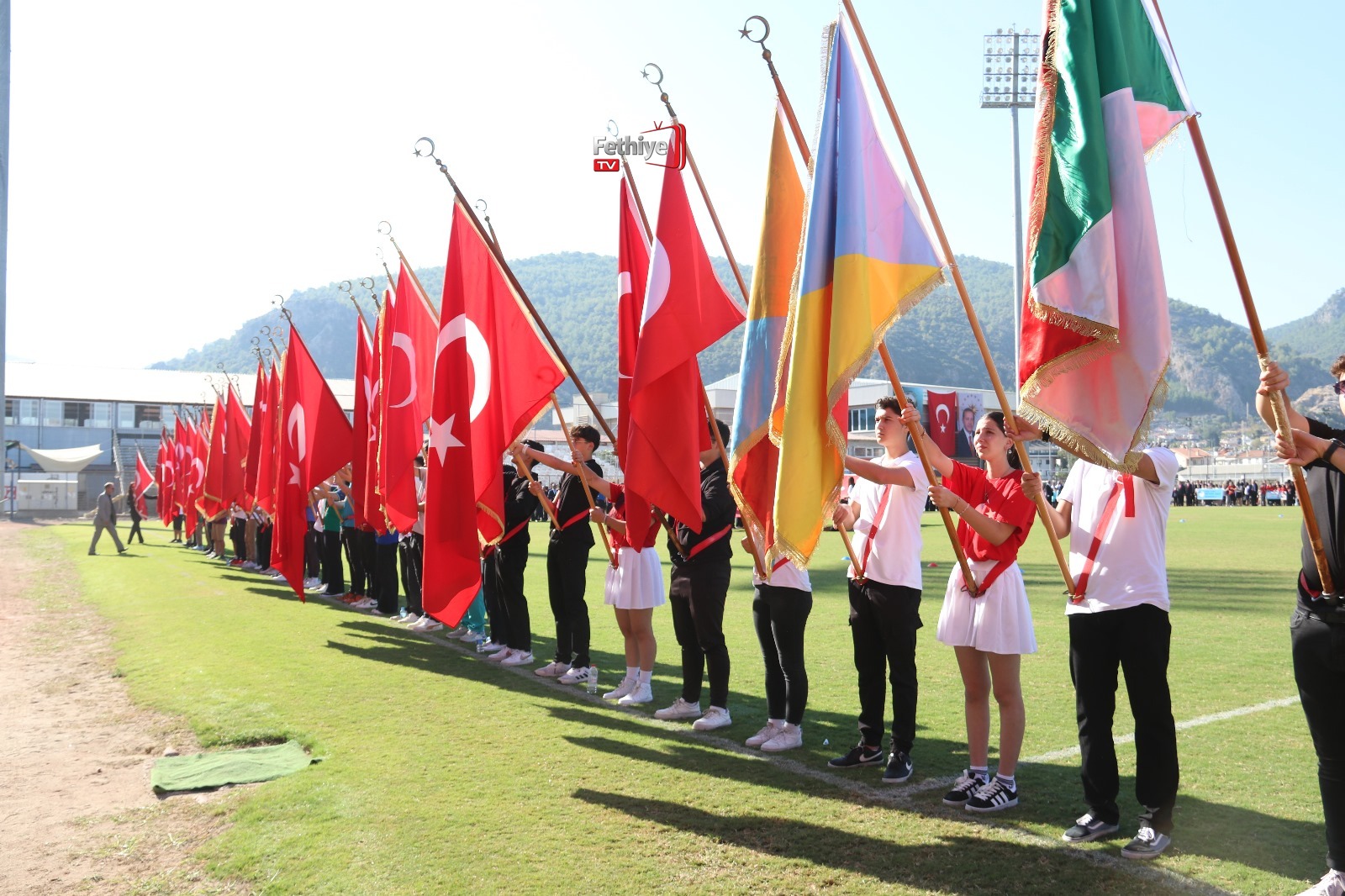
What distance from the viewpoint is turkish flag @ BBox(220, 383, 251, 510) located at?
21453mm

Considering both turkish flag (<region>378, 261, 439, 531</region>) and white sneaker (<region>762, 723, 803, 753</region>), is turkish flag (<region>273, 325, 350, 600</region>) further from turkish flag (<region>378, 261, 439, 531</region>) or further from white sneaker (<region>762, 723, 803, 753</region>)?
white sneaker (<region>762, 723, 803, 753</region>)

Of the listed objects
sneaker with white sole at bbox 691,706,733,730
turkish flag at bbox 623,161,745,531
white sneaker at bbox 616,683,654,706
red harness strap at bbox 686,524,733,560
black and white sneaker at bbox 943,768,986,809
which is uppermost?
turkish flag at bbox 623,161,745,531

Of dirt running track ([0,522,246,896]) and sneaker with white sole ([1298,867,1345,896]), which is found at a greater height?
sneaker with white sole ([1298,867,1345,896])

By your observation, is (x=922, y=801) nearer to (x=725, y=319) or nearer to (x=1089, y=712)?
(x=1089, y=712)

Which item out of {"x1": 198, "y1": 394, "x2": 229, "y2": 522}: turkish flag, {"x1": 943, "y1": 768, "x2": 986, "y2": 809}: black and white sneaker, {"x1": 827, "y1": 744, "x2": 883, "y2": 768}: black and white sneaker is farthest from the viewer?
{"x1": 198, "y1": 394, "x2": 229, "y2": 522}: turkish flag

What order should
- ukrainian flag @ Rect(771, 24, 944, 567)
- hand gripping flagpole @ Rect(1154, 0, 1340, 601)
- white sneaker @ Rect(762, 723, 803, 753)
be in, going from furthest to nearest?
white sneaker @ Rect(762, 723, 803, 753)
ukrainian flag @ Rect(771, 24, 944, 567)
hand gripping flagpole @ Rect(1154, 0, 1340, 601)

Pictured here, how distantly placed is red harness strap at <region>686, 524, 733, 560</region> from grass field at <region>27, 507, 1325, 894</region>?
52.3 inches

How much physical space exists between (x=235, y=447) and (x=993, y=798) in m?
19.4

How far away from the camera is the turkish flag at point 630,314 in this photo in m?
8.03

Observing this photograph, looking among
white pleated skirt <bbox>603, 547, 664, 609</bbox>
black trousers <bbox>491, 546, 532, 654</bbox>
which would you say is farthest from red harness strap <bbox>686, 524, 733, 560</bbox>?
black trousers <bbox>491, 546, 532, 654</bbox>

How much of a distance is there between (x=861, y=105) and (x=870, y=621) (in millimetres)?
3156

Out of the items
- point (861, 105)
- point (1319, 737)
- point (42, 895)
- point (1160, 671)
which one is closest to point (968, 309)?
point (861, 105)

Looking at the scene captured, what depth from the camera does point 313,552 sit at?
1892 cm

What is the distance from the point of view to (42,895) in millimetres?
4875
